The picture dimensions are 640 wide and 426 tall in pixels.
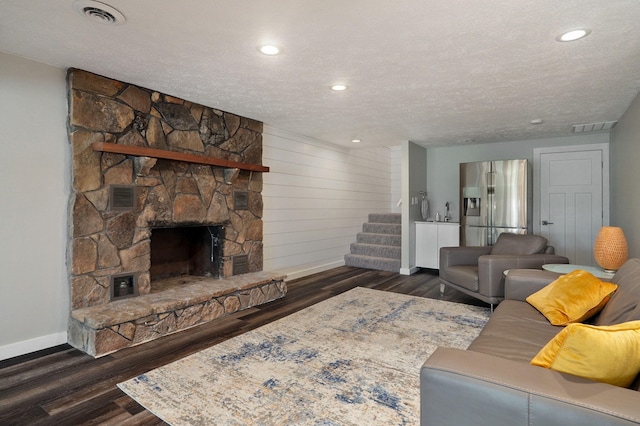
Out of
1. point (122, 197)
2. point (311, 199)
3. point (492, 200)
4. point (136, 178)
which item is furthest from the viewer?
point (311, 199)

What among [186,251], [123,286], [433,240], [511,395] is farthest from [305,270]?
[511,395]

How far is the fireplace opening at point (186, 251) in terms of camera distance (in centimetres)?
400

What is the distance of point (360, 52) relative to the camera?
8.13ft

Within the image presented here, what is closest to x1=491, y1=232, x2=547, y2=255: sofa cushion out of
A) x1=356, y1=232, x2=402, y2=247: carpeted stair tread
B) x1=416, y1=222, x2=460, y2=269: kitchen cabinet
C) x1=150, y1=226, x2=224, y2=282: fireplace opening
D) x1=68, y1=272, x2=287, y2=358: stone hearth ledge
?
x1=416, y1=222, x2=460, y2=269: kitchen cabinet

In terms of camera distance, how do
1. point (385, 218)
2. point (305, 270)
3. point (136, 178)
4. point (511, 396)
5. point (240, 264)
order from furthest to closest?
point (385, 218)
point (305, 270)
point (240, 264)
point (136, 178)
point (511, 396)

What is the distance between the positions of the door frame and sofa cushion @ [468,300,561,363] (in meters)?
3.71

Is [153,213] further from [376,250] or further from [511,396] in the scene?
[376,250]

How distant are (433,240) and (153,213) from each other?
14.3 ft

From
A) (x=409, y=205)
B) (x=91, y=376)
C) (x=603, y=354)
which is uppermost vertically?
(x=409, y=205)

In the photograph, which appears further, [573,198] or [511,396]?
[573,198]

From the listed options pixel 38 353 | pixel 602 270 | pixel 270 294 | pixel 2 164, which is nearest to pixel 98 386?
pixel 38 353

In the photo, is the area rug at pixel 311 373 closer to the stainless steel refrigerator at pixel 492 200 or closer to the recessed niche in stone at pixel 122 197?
the recessed niche in stone at pixel 122 197

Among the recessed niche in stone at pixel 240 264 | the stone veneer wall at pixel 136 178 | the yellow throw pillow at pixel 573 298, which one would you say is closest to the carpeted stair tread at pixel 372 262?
the recessed niche in stone at pixel 240 264

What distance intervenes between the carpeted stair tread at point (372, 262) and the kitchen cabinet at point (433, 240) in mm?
414
